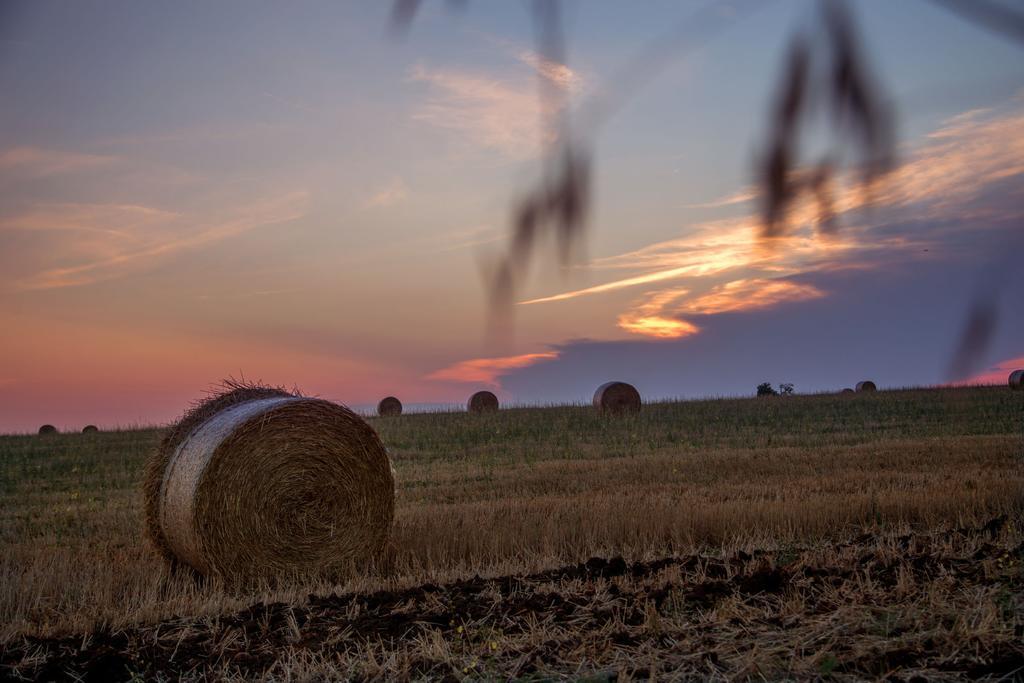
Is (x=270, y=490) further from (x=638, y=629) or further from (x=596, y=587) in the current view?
(x=638, y=629)

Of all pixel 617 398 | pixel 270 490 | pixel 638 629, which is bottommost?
pixel 638 629

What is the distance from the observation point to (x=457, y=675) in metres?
5.13

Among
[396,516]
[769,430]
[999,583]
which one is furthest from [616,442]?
[999,583]

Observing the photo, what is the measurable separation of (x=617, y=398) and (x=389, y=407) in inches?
400

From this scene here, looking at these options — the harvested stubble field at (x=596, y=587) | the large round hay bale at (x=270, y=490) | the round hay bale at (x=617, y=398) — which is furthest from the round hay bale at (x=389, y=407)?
the large round hay bale at (x=270, y=490)

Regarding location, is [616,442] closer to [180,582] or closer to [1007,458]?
[1007,458]

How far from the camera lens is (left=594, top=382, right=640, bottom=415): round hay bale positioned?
32562 millimetres

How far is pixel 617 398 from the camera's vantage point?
32.8 m

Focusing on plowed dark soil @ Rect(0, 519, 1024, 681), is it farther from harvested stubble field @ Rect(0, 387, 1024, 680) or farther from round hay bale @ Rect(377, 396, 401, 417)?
round hay bale @ Rect(377, 396, 401, 417)

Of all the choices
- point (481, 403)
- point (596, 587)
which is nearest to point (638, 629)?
point (596, 587)

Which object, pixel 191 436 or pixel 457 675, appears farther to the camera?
pixel 191 436

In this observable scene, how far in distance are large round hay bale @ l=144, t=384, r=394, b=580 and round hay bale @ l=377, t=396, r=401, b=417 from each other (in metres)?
27.5

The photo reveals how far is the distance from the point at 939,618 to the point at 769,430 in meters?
21.6

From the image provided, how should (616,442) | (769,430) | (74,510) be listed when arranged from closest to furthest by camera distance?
(74,510) < (616,442) < (769,430)
